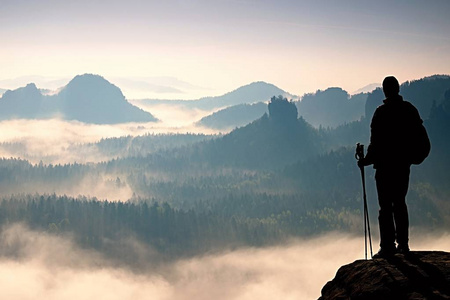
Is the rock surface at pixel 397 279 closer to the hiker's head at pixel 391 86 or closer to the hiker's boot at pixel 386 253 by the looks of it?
the hiker's boot at pixel 386 253

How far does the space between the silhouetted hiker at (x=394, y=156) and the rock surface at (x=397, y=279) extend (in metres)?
1.03

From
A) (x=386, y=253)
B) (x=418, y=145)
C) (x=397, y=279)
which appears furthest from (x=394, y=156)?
(x=397, y=279)

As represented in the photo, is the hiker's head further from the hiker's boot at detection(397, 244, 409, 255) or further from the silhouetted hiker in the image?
the hiker's boot at detection(397, 244, 409, 255)

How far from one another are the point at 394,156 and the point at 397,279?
4.50 metres

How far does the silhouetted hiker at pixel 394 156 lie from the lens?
47.3 ft

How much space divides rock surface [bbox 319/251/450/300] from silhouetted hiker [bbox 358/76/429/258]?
103 centimetres

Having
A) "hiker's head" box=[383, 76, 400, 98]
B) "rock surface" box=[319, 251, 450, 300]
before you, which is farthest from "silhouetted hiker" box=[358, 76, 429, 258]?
"rock surface" box=[319, 251, 450, 300]

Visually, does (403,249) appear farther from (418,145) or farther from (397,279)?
(418,145)

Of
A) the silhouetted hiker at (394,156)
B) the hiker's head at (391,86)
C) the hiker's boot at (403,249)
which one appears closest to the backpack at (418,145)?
the silhouetted hiker at (394,156)

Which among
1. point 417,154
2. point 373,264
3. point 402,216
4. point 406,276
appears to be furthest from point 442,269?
point 417,154

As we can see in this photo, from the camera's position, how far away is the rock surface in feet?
35.5

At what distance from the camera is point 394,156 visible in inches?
572

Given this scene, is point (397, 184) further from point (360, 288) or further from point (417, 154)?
point (360, 288)

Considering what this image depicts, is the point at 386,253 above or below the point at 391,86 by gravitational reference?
below
